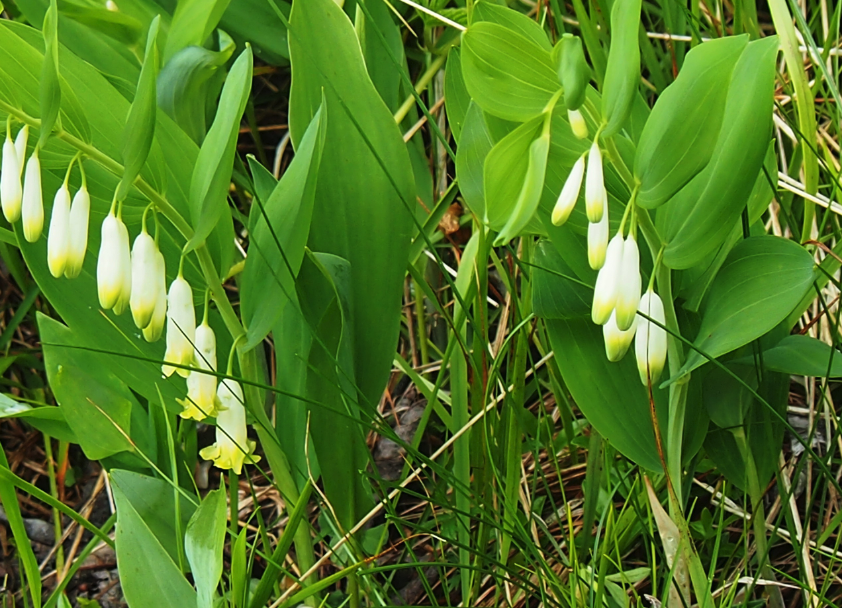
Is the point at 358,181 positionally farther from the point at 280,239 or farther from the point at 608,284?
the point at 608,284

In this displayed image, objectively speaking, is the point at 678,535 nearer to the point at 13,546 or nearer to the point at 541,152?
the point at 541,152

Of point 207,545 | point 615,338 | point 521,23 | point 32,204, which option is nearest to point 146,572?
point 207,545

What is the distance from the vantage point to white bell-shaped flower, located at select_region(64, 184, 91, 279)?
2.05 ft

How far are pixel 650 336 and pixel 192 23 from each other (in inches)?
25.0

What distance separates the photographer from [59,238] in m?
0.62

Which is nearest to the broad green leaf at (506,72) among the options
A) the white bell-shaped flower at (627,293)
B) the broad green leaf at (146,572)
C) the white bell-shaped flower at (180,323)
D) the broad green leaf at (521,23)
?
the broad green leaf at (521,23)

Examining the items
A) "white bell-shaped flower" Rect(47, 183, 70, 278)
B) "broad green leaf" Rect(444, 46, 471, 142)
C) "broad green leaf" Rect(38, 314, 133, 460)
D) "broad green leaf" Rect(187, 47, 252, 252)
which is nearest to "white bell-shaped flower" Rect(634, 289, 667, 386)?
"broad green leaf" Rect(444, 46, 471, 142)

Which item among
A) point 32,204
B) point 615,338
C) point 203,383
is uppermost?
point 32,204

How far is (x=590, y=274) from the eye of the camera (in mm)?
694

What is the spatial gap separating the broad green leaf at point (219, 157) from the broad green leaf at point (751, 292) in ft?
1.35

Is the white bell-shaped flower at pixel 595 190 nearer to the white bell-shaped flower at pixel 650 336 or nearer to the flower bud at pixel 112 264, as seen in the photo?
the white bell-shaped flower at pixel 650 336

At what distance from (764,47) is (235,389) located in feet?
1.84

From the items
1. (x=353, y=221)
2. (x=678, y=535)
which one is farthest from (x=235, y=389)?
(x=678, y=535)

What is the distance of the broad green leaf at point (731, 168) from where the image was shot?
1.80 feet
